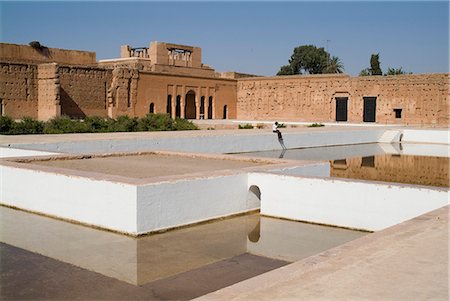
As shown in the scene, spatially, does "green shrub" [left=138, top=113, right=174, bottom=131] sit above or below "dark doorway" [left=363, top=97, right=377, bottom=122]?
below

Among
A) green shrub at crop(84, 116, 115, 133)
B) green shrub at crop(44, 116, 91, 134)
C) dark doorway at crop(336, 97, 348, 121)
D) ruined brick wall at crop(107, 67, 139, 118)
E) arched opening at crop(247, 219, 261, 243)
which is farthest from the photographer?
dark doorway at crop(336, 97, 348, 121)

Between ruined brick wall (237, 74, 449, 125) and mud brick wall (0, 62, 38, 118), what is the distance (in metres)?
15.0

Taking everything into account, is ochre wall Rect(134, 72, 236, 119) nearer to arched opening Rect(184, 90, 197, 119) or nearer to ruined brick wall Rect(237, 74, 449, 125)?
ruined brick wall Rect(237, 74, 449, 125)

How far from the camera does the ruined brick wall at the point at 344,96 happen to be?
28.9m

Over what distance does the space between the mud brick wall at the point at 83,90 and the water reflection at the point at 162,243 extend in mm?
18943

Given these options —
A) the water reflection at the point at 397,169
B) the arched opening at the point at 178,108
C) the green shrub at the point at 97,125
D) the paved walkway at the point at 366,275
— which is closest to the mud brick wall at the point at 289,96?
the arched opening at the point at 178,108

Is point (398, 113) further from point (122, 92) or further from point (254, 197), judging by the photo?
point (254, 197)

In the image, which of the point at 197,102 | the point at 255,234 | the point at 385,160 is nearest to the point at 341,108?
the point at 197,102

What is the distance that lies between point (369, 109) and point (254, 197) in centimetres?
2436

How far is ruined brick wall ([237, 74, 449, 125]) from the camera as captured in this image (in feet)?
94.7

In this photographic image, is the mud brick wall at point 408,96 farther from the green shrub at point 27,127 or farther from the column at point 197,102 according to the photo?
the green shrub at point 27,127

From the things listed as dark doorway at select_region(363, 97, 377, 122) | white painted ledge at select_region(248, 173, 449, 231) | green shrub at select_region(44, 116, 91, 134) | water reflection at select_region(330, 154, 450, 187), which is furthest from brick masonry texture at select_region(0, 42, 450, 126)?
white painted ledge at select_region(248, 173, 449, 231)

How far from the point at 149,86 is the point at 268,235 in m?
23.8

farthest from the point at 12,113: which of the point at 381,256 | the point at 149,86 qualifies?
the point at 381,256
